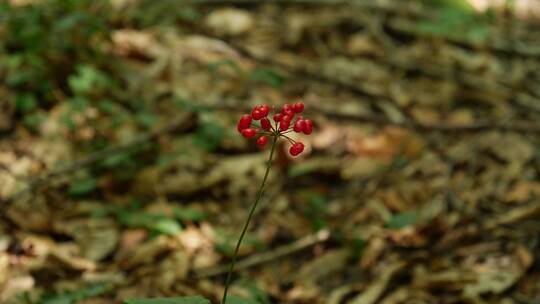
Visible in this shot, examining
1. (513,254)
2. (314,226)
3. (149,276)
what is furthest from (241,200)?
(513,254)

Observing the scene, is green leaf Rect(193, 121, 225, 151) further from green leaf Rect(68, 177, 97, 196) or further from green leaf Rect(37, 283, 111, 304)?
green leaf Rect(37, 283, 111, 304)

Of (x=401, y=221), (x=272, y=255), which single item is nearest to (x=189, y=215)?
(x=272, y=255)

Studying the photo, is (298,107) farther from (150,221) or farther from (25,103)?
(25,103)

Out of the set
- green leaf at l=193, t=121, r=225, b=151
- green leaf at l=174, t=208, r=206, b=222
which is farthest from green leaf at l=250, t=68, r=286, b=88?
green leaf at l=174, t=208, r=206, b=222

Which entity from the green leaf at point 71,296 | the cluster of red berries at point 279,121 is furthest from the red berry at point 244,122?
the green leaf at point 71,296

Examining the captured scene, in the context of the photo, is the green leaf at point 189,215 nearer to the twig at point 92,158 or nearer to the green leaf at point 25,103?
the twig at point 92,158

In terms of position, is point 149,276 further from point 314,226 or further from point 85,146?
point 85,146

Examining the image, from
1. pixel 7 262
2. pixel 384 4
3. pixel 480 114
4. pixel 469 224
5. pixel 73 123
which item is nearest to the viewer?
pixel 7 262
